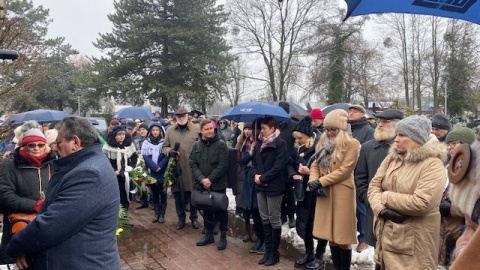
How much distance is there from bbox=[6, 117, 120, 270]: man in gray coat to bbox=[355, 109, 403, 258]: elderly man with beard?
2788mm

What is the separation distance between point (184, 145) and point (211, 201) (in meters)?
1.48

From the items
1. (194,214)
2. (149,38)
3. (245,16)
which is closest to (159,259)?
(194,214)

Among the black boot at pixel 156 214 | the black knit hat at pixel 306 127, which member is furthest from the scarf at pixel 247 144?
the black boot at pixel 156 214

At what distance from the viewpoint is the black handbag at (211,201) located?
5758 millimetres

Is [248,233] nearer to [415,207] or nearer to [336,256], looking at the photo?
[336,256]

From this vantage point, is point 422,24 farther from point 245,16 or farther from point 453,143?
point 453,143

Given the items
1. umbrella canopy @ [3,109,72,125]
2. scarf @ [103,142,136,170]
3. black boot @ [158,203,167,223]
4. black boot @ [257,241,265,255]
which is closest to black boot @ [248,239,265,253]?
black boot @ [257,241,265,255]

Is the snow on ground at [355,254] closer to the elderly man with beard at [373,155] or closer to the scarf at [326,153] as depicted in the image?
the elderly man with beard at [373,155]

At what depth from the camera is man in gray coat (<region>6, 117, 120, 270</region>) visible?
2430mm

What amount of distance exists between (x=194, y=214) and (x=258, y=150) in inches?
90.9

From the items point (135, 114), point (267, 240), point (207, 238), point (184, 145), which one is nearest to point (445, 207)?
point (267, 240)

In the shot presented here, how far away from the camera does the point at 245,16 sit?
32.4 meters

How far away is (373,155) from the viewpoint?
4402 millimetres

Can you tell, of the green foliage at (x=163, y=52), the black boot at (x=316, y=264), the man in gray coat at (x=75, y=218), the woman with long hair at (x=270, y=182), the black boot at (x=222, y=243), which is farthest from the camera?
the green foliage at (x=163, y=52)
